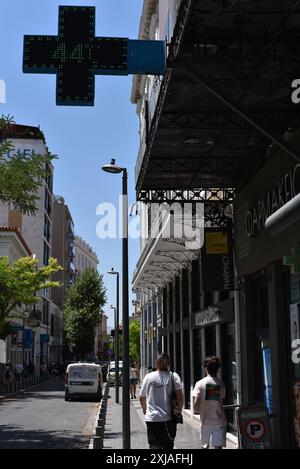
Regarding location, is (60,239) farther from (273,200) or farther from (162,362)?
(162,362)

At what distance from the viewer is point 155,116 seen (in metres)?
10.4

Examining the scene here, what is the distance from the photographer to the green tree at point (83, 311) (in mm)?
76938

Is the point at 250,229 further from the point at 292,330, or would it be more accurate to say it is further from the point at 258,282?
the point at 292,330

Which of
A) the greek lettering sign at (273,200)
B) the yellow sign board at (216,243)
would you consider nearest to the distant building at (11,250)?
the yellow sign board at (216,243)

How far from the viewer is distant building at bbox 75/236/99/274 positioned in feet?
468

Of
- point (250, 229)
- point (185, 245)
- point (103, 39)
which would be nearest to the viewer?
point (103, 39)

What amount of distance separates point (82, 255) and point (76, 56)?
141361mm

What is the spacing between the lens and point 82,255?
148 m

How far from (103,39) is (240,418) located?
5.41 metres

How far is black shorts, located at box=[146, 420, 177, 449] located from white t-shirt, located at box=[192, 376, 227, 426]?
489mm

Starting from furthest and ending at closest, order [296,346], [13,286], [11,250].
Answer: [11,250]
[13,286]
[296,346]

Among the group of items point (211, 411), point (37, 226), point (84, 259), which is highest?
point (84, 259)

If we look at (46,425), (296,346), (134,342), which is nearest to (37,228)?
(134,342)
